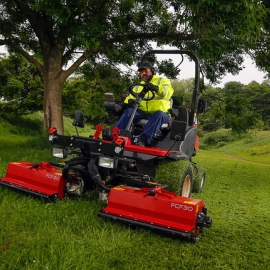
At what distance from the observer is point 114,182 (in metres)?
4.77

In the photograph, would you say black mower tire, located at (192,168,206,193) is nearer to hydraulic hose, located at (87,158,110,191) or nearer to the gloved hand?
the gloved hand

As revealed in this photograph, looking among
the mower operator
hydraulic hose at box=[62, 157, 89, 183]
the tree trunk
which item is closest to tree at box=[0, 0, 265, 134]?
the tree trunk

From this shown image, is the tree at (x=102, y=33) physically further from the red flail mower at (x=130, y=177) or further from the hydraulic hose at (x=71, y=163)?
the hydraulic hose at (x=71, y=163)

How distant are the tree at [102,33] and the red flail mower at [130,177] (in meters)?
3.16

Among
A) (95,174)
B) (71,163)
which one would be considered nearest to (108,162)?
(95,174)

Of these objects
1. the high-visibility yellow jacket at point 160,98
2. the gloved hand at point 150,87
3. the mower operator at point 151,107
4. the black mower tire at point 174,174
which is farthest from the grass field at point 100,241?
the gloved hand at point 150,87

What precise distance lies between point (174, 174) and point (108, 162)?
102cm

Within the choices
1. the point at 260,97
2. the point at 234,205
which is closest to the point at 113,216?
the point at 234,205

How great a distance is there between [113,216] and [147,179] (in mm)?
782

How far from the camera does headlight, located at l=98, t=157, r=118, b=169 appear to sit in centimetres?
425

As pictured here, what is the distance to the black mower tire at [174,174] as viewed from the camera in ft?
15.5

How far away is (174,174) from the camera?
15.6ft

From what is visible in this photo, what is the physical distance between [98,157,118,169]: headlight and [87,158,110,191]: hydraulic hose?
0.51 ft

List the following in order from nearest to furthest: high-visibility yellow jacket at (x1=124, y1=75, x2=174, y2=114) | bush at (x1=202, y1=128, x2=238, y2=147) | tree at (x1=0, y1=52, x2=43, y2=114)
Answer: high-visibility yellow jacket at (x1=124, y1=75, x2=174, y2=114) < tree at (x1=0, y1=52, x2=43, y2=114) < bush at (x1=202, y1=128, x2=238, y2=147)
